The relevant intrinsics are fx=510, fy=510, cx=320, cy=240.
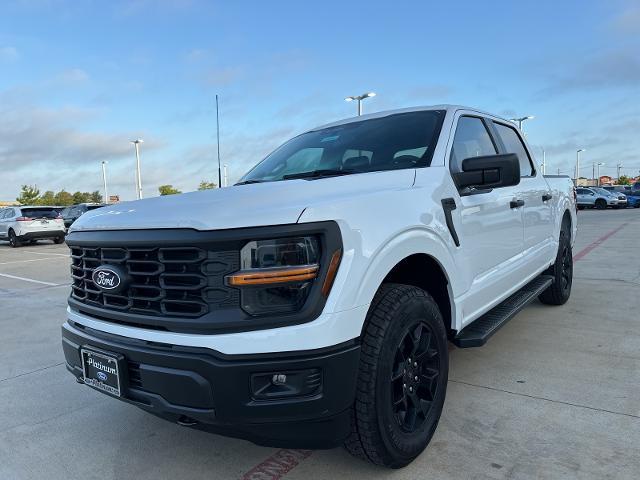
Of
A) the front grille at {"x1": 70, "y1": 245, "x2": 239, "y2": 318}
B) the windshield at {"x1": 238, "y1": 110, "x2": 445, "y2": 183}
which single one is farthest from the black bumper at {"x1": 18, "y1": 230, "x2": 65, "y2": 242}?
the front grille at {"x1": 70, "y1": 245, "x2": 239, "y2": 318}

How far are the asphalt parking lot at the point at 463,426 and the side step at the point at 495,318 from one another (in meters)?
0.43

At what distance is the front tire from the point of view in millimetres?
2174

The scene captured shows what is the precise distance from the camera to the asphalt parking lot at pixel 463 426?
8.31 feet

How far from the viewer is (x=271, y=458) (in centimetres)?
269

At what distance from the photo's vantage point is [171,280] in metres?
2.16

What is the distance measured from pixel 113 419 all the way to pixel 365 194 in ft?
7.29

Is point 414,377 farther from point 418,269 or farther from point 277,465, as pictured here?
point 277,465

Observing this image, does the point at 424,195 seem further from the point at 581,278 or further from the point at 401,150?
the point at 581,278

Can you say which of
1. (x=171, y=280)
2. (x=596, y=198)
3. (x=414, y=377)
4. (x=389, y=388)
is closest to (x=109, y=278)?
(x=171, y=280)

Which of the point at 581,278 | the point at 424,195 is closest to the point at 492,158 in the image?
the point at 424,195

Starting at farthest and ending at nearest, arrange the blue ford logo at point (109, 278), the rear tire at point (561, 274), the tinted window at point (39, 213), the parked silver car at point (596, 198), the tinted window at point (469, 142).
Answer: the parked silver car at point (596, 198)
the tinted window at point (39, 213)
the rear tire at point (561, 274)
the tinted window at point (469, 142)
the blue ford logo at point (109, 278)

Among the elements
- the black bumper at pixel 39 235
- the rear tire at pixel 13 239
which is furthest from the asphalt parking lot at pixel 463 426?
the rear tire at pixel 13 239

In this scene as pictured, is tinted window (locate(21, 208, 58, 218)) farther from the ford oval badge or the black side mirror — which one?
the black side mirror

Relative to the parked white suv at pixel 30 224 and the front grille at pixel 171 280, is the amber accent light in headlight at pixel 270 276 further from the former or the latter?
the parked white suv at pixel 30 224
